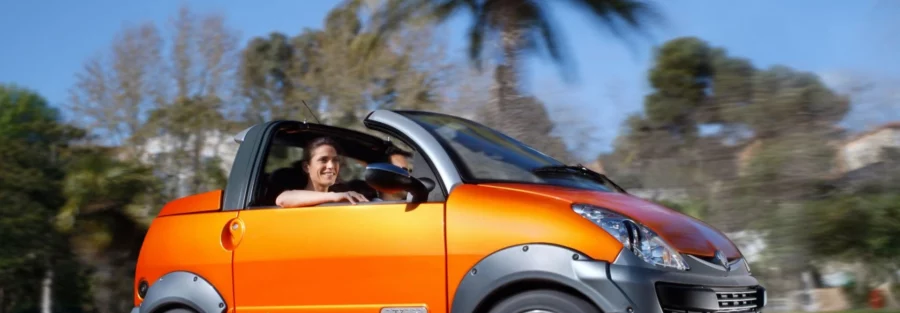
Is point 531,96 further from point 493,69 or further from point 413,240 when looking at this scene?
point 413,240

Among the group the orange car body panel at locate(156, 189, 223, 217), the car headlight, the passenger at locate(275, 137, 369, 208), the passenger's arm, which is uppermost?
the passenger at locate(275, 137, 369, 208)

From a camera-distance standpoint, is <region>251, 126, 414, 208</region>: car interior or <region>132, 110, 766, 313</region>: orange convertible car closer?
<region>132, 110, 766, 313</region>: orange convertible car

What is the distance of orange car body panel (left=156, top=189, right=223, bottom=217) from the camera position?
5.27m

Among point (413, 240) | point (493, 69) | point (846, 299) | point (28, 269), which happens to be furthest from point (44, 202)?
point (413, 240)

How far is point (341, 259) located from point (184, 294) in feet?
3.48

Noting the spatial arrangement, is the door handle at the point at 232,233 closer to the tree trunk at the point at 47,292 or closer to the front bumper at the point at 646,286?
the front bumper at the point at 646,286

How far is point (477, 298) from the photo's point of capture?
422 centimetres

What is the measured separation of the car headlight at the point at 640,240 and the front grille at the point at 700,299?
10 centimetres

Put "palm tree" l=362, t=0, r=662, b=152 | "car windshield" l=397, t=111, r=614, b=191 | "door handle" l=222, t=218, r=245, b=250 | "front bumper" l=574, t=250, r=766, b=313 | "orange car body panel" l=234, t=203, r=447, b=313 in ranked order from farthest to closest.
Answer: "palm tree" l=362, t=0, r=662, b=152 → "door handle" l=222, t=218, r=245, b=250 → "car windshield" l=397, t=111, r=614, b=191 → "orange car body panel" l=234, t=203, r=447, b=313 → "front bumper" l=574, t=250, r=766, b=313

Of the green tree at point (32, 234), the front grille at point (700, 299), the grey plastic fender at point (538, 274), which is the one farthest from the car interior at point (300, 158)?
the green tree at point (32, 234)

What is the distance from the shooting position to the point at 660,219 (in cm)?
433

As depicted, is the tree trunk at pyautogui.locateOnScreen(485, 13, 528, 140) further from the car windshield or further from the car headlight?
the car headlight

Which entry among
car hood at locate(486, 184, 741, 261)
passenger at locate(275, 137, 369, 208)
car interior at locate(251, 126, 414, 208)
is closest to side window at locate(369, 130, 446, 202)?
car hood at locate(486, 184, 741, 261)

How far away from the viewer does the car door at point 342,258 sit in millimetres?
4402
